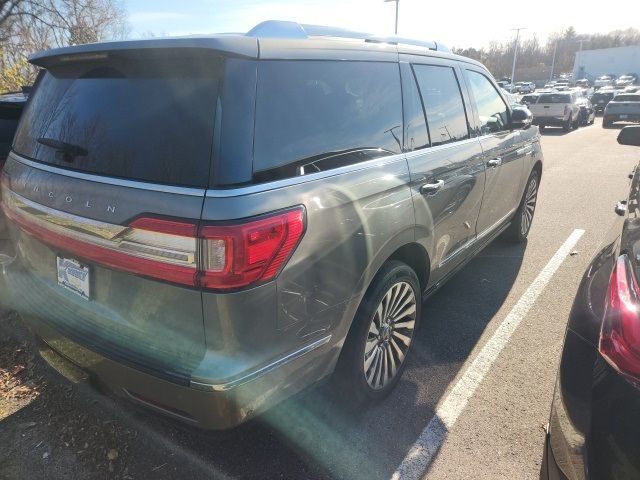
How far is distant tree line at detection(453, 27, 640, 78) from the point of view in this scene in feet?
334

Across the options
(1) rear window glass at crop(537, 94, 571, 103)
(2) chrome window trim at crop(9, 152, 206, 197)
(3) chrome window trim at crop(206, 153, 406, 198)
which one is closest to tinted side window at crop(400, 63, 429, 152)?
(3) chrome window trim at crop(206, 153, 406, 198)

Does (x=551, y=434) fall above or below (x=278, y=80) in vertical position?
below

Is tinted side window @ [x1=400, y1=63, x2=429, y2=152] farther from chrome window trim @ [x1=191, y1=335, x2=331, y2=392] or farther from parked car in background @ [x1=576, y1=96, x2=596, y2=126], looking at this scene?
parked car in background @ [x1=576, y1=96, x2=596, y2=126]

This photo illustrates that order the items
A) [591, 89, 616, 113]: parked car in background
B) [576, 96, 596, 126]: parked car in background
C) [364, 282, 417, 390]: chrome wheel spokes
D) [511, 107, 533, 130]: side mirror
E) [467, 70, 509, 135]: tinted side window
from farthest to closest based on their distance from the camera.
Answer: [591, 89, 616, 113]: parked car in background
[576, 96, 596, 126]: parked car in background
[511, 107, 533, 130]: side mirror
[467, 70, 509, 135]: tinted side window
[364, 282, 417, 390]: chrome wheel spokes

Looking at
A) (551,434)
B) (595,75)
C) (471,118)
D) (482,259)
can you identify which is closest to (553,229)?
(482,259)

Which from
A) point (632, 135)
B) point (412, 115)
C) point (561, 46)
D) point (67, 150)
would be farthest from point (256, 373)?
point (561, 46)

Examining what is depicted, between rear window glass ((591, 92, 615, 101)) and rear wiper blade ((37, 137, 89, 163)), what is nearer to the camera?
rear wiper blade ((37, 137, 89, 163))

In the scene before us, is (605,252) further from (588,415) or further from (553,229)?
(553,229)

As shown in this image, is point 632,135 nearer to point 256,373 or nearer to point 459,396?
point 459,396

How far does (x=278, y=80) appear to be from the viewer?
75.6 inches

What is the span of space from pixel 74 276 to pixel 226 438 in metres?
0.97

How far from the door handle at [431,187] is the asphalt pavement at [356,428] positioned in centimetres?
119

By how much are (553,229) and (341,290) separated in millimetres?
4808

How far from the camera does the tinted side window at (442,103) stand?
3.00m
